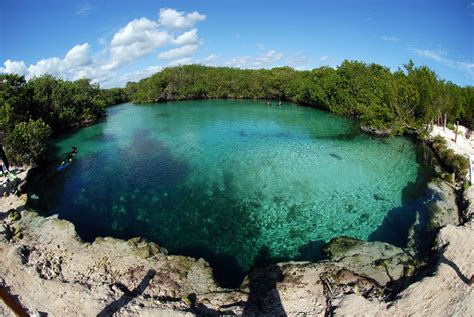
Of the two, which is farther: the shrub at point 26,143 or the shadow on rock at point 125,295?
the shrub at point 26,143

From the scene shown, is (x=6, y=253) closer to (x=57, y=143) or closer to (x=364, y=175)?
(x=364, y=175)

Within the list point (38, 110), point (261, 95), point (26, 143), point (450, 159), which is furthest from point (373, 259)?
point (261, 95)

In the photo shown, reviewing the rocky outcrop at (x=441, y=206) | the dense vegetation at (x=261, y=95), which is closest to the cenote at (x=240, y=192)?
the rocky outcrop at (x=441, y=206)

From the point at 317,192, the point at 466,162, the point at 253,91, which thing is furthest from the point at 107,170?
the point at 253,91

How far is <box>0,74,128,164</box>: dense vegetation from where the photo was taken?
28.2 metres

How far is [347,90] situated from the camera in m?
56.7

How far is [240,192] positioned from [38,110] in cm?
4057

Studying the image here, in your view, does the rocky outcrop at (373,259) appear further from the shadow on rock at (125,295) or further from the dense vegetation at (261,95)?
the dense vegetation at (261,95)

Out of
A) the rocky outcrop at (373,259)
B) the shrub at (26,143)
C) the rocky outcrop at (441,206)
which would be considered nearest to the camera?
the rocky outcrop at (373,259)

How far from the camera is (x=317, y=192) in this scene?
22.5 metres

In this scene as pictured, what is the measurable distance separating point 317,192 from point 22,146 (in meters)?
28.4

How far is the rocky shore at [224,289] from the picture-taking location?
10680mm

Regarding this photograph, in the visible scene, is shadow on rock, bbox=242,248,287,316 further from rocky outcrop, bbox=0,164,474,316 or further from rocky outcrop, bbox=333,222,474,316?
rocky outcrop, bbox=333,222,474,316

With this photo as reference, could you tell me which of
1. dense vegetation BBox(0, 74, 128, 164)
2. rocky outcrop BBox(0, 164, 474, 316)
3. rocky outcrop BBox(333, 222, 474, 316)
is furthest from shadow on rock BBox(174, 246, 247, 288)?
dense vegetation BBox(0, 74, 128, 164)
